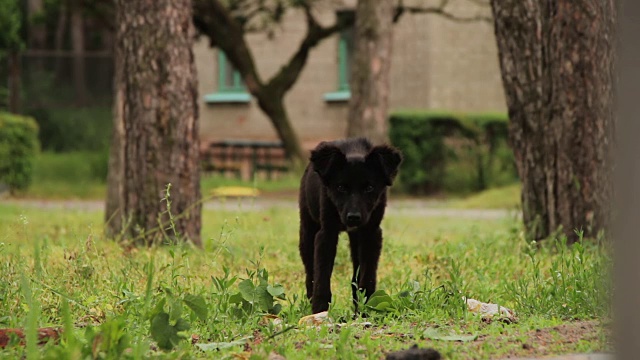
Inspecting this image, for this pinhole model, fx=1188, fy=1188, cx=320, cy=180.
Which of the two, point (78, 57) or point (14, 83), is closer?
point (14, 83)

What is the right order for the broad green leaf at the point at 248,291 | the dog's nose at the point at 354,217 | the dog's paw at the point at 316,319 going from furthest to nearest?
1. the dog's nose at the point at 354,217
2. the broad green leaf at the point at 248,291
3. the dog's paw at the point at 316,319

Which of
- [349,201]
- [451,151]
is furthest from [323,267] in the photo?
[451,151]

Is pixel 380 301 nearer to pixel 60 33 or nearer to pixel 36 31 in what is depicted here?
pixel 60 33

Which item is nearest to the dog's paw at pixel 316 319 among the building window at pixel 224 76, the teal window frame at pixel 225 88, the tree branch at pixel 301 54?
the tree branch at pixel 301 54

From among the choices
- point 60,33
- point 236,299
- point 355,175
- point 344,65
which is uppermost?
point 60,33

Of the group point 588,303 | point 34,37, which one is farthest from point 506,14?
point 34,37

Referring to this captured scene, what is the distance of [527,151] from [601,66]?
3.20 feet

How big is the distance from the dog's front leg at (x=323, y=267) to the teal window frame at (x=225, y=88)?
86.4ft

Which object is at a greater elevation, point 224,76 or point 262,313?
point 224,76

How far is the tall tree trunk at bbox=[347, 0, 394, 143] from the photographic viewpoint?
20.5 metres

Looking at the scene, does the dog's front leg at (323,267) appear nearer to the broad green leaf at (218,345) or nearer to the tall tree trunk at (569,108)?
the broad green leaf at (218,345)

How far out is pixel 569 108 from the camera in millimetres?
10281

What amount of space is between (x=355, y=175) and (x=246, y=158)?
22.8 meters

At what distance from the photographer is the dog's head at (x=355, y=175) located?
640 centimetres
